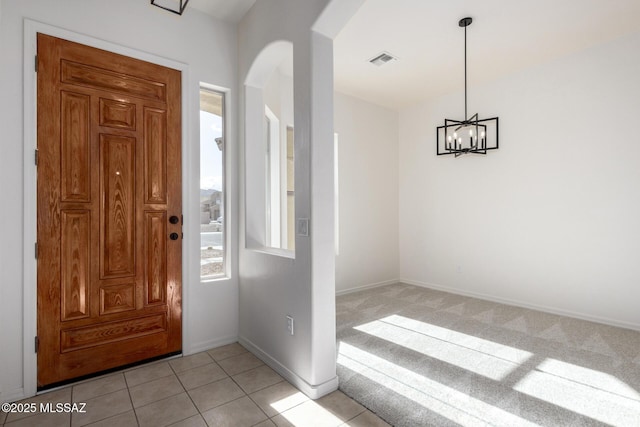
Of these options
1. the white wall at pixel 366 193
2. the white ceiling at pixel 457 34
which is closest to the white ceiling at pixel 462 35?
the white ceiling at pixel 457 34

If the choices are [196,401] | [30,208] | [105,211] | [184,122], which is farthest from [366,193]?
[30,208]

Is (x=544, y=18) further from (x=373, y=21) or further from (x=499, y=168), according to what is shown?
(x=499, y=168)

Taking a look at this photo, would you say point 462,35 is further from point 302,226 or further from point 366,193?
point 302,226

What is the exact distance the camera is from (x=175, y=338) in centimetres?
267

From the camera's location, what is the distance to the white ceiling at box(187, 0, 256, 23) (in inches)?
107

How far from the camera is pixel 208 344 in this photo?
283 centimetres

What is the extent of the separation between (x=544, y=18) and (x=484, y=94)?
1.50 m

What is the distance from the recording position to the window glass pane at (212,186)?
2904 mm

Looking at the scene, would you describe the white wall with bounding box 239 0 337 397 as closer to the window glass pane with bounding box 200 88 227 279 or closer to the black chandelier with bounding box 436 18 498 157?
the window glass pane with bounding box 200 88 227 279

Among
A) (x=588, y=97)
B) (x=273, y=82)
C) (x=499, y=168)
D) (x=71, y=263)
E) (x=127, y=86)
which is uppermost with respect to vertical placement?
(x=273, y=82)

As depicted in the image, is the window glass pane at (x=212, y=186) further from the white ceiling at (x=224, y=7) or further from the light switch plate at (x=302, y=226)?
the light switch plate at (x=302, y=226)

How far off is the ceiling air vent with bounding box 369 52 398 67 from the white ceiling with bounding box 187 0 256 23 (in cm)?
155

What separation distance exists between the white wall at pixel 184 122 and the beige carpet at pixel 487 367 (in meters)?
1.25

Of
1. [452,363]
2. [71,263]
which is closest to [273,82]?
[71,263]
